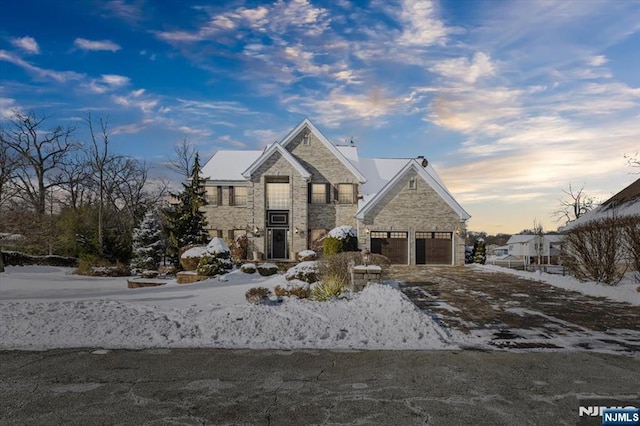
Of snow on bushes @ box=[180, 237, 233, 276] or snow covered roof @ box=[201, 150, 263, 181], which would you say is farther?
snow covered roof @ box=[201, 150, 263, 181]

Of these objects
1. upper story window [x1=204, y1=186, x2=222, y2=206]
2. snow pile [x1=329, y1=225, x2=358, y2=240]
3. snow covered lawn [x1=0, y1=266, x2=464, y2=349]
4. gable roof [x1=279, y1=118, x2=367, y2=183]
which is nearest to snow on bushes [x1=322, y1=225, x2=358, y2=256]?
snow pile [x1=329, y1=225, x2=358, y2=240]

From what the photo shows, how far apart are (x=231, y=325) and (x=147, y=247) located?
1842 cm

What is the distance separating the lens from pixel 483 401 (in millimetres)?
4938

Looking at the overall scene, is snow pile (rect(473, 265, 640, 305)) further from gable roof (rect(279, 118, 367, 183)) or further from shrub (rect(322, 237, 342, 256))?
gable roof (rect(279, 118, 367, 183))

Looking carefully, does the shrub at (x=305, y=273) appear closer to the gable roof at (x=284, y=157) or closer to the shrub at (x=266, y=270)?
the shrub at (x=266, y=270)

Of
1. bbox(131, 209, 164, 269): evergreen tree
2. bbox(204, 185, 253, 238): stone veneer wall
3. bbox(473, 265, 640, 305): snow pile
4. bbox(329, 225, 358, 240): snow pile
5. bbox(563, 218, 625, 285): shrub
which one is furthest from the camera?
bbox(204, 185, 253, 238): stone veneer wall

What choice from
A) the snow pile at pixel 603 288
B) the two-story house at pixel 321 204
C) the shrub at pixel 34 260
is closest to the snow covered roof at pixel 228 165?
the two-story house at pixel 321 204

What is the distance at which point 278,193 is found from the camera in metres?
29.2

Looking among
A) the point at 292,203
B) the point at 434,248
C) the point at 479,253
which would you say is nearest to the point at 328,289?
the point at 434,248

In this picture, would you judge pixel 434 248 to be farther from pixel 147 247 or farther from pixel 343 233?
pixel 147 247

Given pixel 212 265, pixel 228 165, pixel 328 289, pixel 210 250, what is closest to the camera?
pixel 328 289

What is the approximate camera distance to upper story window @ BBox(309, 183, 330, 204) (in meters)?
29.1

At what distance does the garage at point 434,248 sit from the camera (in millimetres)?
27000

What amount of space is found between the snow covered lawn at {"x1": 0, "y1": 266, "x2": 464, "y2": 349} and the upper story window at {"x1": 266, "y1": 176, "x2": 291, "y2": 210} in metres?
18.3
